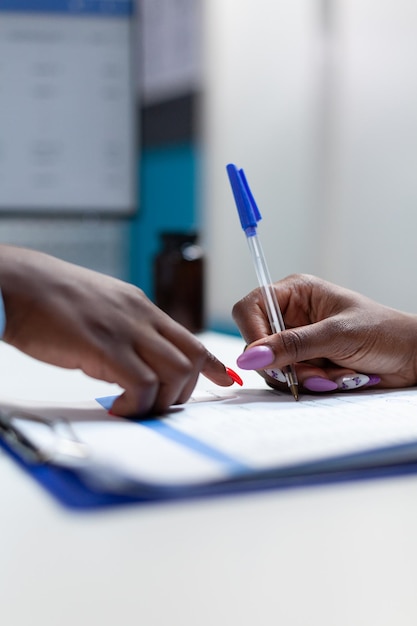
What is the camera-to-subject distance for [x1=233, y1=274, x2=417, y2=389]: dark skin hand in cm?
71

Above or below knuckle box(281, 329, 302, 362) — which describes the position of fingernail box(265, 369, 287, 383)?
below

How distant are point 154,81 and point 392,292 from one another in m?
0.99

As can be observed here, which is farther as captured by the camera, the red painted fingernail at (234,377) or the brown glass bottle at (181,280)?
the brown glass bottle at (181,280)

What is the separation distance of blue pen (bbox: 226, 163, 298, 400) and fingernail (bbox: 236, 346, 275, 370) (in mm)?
47

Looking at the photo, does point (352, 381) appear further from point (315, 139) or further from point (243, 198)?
point (315, 139)

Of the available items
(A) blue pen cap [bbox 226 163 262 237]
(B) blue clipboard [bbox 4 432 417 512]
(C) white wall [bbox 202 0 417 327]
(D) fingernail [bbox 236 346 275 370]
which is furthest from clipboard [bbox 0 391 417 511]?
(C) white wall [bbox 202 0 417 327]

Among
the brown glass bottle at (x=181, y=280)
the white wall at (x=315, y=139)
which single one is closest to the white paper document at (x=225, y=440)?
the white wall at (x=315, y=139)

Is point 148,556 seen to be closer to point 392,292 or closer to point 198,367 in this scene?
point 198,367

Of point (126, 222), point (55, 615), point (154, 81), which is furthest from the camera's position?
point (126, 222)

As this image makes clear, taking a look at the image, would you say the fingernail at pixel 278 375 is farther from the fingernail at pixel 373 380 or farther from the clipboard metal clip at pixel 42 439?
the clipboard metal clip at pixel 42 439

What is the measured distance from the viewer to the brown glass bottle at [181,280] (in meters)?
1.44

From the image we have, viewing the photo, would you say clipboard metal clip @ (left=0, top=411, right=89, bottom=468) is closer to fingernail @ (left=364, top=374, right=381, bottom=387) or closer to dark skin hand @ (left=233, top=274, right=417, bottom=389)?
dark skin hand @ (left=233, top=274, right=417, bottom=389)

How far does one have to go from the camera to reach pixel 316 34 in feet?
4.52

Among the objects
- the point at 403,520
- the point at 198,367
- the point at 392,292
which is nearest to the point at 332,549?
the point at 403,520
